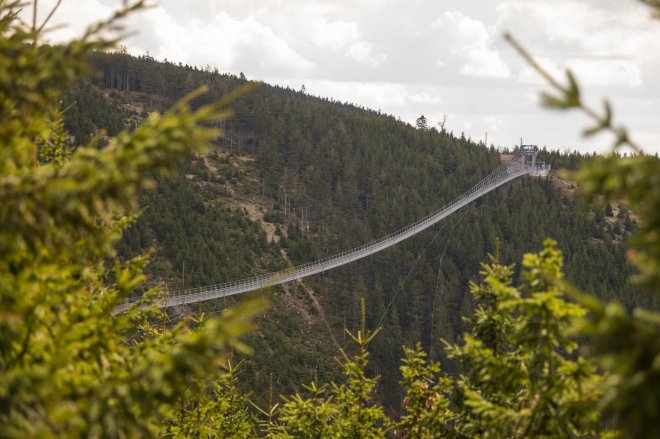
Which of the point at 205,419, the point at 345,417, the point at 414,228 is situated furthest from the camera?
the point at 414,228

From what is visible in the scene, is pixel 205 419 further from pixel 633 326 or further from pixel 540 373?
pixel 633 326

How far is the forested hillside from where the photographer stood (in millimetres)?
71688

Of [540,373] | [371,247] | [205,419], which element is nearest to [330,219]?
[371,247]

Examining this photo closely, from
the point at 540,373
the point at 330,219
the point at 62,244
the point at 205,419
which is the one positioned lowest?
the point at 330,219

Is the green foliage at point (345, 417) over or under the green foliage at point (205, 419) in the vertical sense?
over

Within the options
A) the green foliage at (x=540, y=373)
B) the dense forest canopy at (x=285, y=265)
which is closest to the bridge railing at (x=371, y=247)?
the dense forest canopy at (x=285, y=265)

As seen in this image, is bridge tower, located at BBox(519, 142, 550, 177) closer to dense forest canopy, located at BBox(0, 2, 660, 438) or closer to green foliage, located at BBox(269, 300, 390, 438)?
dense forest canopy, located at BBox(0, 2, 660, 438)

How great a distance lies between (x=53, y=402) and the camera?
4.52 metres

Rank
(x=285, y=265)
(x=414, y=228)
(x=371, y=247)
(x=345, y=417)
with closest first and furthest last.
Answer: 1. (x=345, y=417)
2. (x=285, y=265)
3. (x=371, y=247)
4. (x=414, y=228)

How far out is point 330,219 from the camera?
94.1 metres

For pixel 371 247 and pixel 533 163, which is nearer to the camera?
pixel 371 247

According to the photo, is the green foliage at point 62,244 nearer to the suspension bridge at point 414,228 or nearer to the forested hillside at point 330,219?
the forested hillside at point 330,219

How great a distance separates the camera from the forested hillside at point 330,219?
2822 inches

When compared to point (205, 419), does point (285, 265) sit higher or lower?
lower
